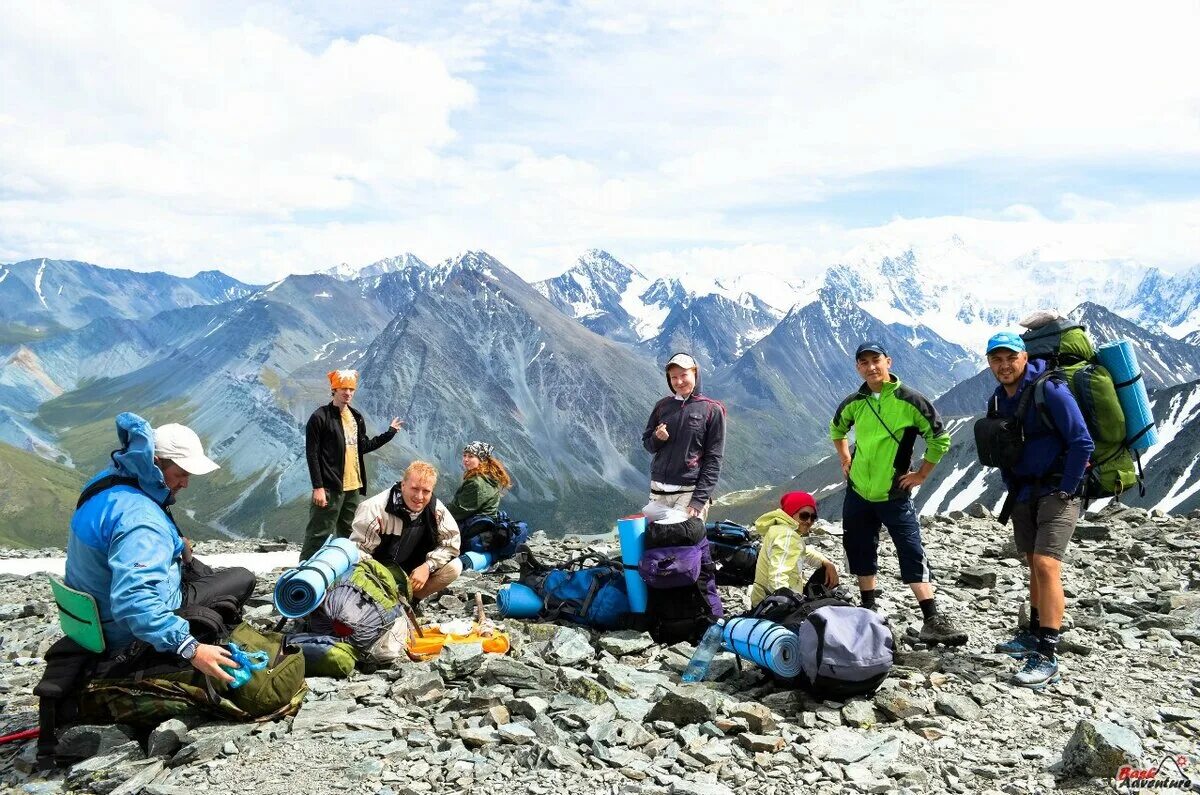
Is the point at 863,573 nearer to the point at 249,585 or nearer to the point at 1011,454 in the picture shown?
the point at 1011,454

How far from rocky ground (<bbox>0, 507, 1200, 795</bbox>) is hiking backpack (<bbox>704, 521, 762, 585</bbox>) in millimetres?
3669

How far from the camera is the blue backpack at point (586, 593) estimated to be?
38.2 feet

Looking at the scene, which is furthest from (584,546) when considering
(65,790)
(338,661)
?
(65,790)

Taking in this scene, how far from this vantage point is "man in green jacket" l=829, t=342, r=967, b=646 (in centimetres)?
1070

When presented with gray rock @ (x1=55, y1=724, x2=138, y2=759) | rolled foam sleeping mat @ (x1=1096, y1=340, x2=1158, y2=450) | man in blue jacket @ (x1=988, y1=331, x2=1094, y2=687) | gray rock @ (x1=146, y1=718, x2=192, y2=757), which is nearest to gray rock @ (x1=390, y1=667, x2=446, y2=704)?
gray rock @ (x1=146, y1=718, x2=192, y2=757)

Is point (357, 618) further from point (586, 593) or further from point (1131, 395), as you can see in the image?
point (1131, 395)

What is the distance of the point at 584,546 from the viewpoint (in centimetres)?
1975

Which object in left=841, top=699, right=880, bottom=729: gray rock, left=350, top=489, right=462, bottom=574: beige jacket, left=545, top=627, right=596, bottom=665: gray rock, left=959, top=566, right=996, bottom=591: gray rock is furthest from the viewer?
left=959, top=566, right=996, bottom=591: gray rock

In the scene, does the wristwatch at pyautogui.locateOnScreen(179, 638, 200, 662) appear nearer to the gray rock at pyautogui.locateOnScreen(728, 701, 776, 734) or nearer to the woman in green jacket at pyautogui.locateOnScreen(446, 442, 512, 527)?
the gray rock at pyautogui.locateOnScreen(728, 701, 776, 734)

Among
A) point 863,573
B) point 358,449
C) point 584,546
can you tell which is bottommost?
point 584,546

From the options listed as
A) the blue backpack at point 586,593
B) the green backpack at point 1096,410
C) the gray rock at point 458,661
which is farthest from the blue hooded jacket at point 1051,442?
the gray rock at point 458,661

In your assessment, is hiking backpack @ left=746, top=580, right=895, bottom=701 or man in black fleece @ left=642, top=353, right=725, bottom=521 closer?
hiking backpack @ left=746, top=580, right=895, bottom=701

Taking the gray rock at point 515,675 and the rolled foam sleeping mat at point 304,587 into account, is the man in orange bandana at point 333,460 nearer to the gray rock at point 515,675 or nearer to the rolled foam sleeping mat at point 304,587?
the rolled foam sleeping mat at point 304,587

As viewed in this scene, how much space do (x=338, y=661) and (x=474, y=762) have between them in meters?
2.87
